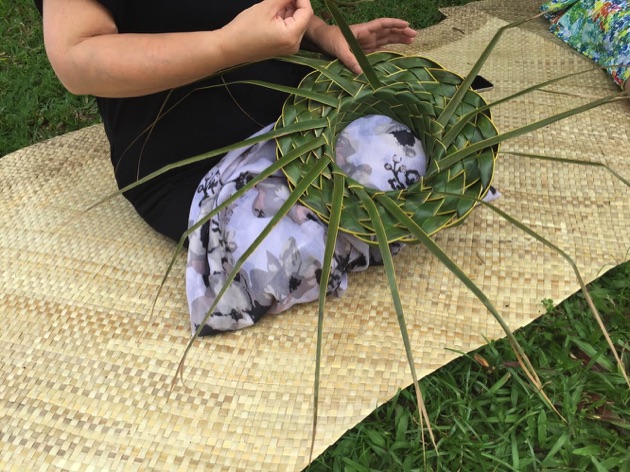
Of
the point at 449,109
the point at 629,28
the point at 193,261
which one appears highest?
the point at 449,109

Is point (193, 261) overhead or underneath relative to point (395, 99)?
underneath

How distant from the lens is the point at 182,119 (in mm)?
1155

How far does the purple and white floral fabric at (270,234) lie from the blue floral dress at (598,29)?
91 cm

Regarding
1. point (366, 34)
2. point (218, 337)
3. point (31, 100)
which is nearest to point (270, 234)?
point (218, 337)

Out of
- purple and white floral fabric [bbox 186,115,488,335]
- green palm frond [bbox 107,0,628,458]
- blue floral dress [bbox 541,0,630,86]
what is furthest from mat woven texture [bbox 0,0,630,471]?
blue floral dress [bbox 541,0,630,86]

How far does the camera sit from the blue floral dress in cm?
180

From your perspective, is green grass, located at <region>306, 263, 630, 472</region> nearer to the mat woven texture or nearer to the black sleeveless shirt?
the mat woven texture

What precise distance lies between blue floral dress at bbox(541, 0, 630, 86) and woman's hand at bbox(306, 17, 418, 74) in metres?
0.70

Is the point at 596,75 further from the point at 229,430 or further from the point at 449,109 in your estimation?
the point at 229,430

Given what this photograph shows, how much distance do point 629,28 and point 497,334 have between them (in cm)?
115

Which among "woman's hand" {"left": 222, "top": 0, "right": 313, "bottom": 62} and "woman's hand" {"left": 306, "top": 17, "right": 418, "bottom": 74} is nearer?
"woman's hand" {"left": 222, "top": 0, "right": 313, "bottom": 62}

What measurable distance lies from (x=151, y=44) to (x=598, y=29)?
1427 mm

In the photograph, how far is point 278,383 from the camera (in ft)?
3.44

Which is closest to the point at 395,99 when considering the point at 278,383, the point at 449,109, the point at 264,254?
the point at 449,109
